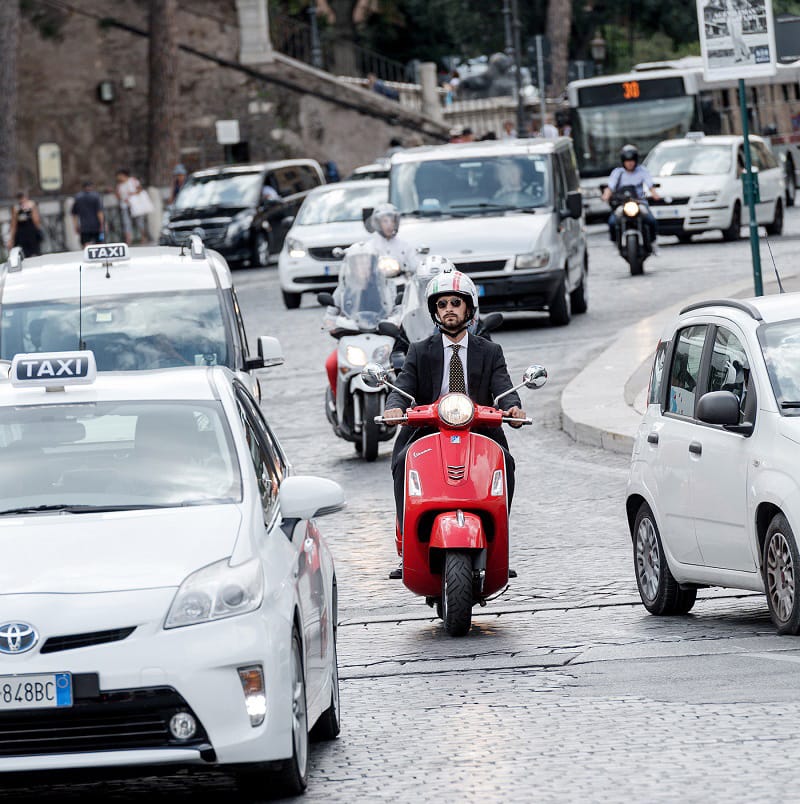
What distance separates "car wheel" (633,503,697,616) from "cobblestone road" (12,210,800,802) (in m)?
0.09

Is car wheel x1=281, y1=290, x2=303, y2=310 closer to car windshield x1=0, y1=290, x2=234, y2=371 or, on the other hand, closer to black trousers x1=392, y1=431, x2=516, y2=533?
car windshield x1=0, y1=290, x2=234, y2=371

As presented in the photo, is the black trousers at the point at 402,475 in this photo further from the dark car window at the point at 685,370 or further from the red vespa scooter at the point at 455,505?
the dark car window at the point at 685,370

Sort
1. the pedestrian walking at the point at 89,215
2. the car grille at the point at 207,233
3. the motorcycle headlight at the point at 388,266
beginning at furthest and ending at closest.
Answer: the pedestrian walking at the point at 89,215 → the car grille at the point at 207,233 → the motorcycle headlight at the point at 388,266

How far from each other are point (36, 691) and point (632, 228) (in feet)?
79.3

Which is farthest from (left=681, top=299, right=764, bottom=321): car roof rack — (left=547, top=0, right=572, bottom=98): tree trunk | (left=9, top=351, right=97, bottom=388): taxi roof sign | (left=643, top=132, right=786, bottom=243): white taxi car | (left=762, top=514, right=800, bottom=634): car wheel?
(left=547, top=0, right=572, bottom=98): tree trunk

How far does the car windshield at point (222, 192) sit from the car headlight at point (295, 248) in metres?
9.69

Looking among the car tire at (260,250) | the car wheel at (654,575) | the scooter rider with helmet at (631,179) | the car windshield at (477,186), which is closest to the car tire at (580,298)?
the car windshield at (477,186)

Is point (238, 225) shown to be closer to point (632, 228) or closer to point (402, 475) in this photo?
point (632, 228)

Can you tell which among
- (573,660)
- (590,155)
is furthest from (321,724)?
(590,155)

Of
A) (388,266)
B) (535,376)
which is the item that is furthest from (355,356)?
(535,376)

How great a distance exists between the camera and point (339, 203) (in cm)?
3247

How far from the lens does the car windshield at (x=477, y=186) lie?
25.3 m

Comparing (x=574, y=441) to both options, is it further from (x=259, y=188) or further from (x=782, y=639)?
(x=259, y=188)

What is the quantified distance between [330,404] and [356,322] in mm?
816
